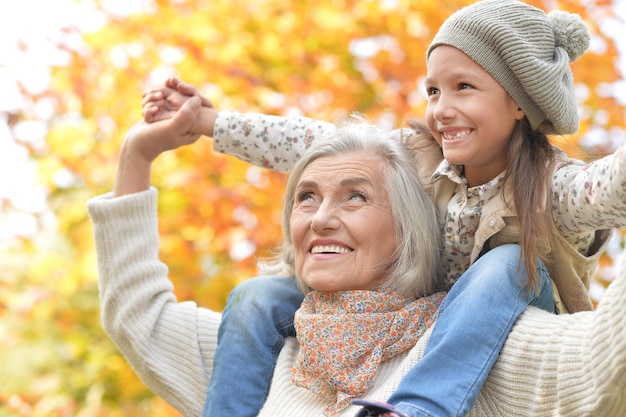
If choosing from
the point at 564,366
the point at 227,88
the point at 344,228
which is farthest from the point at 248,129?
the point at 227,88

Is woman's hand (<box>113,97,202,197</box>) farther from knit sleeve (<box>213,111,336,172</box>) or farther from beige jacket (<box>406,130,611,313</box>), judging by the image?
beige jacket (<box>406,130,611,313</box>)

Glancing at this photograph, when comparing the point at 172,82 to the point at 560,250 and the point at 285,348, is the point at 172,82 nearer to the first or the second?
the point at 285,348

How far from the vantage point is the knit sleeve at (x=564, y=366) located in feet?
5.03

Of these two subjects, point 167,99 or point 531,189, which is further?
point 167,99

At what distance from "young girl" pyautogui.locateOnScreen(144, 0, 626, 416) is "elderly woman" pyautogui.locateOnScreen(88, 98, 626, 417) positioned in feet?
0.20

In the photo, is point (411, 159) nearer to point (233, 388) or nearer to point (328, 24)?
point (233, 388)

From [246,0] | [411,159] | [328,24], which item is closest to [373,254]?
[411,159]

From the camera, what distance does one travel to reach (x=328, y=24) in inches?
158

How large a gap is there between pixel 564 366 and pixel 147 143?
4.61 feet

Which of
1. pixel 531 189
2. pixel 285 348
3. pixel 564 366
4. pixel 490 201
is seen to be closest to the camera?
pixel 564 366

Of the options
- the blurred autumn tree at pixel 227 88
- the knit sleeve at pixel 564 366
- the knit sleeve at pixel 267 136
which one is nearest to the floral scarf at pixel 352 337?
the knit sleeve at pixel 564 366

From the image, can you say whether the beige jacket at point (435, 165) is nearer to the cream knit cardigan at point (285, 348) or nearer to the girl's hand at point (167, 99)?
the girl's hand at point (167, 99)

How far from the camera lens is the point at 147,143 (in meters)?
2.55

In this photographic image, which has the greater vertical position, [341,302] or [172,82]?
[172,82]
